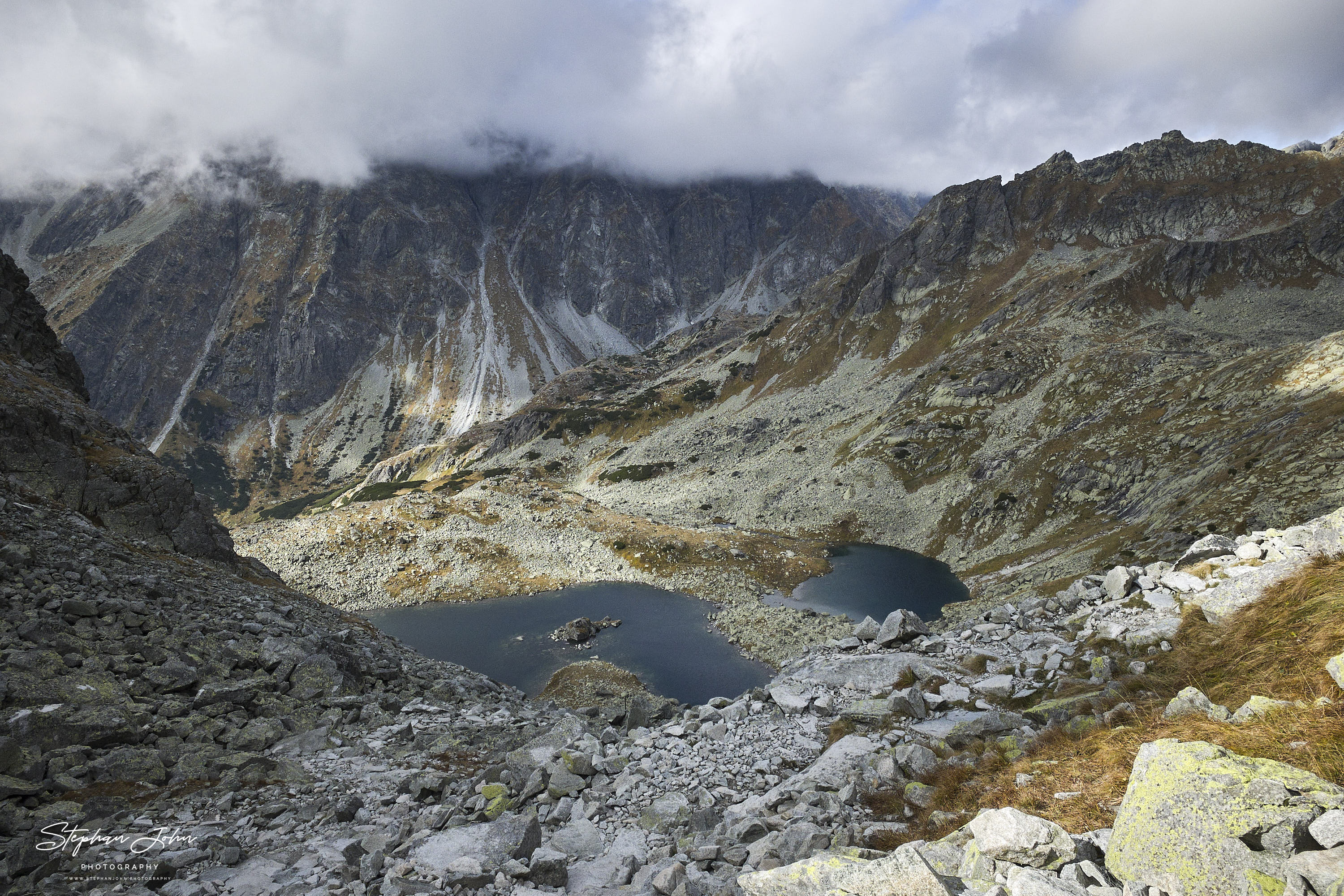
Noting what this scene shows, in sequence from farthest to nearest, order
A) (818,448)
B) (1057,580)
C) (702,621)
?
1. (818,448)
2. (702,621)
3. (1057,580)

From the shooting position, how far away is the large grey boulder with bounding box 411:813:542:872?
28.8 ft

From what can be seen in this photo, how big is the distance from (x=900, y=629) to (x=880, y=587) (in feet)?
152

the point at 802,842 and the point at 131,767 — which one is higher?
the point at 131,767

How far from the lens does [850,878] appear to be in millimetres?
6227

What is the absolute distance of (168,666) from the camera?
1331 cm

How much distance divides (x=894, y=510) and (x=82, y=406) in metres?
79.7

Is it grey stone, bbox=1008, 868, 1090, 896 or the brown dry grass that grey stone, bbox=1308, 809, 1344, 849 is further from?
grey stone, bbox=1008, 868, 1090, 896

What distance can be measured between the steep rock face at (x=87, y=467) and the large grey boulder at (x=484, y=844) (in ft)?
80.3

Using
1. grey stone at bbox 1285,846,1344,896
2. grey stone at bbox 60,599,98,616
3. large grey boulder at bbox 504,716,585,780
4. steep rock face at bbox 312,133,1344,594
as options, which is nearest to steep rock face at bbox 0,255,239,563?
grey stone at bbox 60,599,98,616

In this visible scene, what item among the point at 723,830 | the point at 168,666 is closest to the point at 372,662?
the point at 168,666

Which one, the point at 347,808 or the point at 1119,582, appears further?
the point at 1119,582

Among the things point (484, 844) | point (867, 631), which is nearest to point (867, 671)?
point (867, 631)

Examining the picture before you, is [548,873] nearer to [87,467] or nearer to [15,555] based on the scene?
[15,555]

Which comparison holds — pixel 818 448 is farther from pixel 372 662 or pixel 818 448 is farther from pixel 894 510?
pixel 372 662
